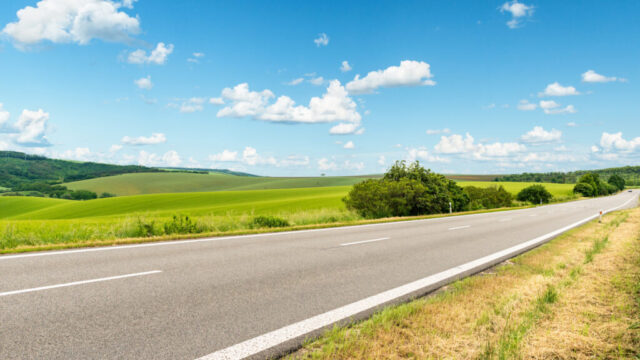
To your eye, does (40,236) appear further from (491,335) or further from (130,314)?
Result: (491,335)

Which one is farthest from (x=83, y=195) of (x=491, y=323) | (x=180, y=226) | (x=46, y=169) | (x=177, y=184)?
(x=46, y=169)

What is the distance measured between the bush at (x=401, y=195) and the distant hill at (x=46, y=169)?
132 meters

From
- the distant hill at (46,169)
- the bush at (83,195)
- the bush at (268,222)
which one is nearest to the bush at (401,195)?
the bush at (268,222)

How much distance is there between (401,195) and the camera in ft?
84.7

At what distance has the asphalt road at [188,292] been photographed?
358cm

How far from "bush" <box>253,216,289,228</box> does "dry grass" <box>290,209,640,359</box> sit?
936 centimetres

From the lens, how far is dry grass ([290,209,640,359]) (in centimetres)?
350

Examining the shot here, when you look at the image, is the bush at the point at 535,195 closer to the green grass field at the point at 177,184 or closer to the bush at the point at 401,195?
the green grass field at the point at 177,184

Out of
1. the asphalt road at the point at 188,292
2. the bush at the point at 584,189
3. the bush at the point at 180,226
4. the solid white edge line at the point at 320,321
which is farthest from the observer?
the bush at the point at 584,189

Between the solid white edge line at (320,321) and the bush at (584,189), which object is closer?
the solid white edge line at (320,321)

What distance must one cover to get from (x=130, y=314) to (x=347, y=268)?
392 centimetres

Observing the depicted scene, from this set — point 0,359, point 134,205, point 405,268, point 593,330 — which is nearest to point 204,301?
point 0,359

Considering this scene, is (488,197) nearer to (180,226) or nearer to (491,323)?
(180,226)

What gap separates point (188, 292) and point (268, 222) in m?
9.61
